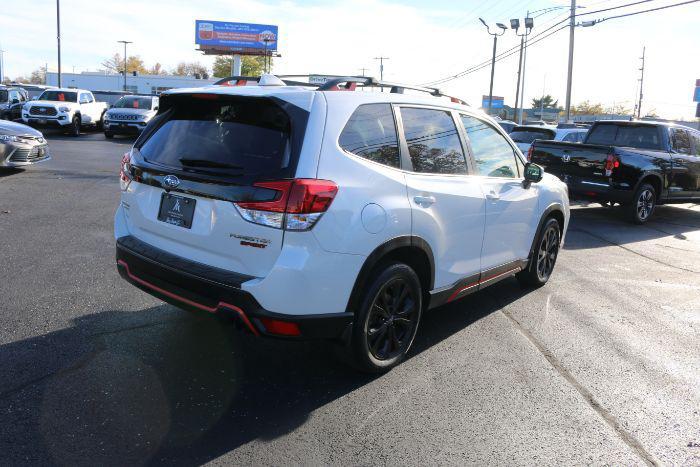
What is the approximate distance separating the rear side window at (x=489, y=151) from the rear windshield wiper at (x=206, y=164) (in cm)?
210

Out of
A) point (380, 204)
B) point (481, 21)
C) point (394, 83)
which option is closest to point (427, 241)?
point (380, 204)

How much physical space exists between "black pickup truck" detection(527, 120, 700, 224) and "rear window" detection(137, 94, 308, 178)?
8.08m

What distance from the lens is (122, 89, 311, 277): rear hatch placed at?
322 cm

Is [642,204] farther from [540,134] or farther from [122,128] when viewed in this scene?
[122,128]

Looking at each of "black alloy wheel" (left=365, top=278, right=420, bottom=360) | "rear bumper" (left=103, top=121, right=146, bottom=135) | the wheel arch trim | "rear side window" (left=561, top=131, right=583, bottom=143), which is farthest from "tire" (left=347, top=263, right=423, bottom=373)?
"rear bumper" (left=103, top=121, right=146, bottom=135)

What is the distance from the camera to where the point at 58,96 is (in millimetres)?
24000

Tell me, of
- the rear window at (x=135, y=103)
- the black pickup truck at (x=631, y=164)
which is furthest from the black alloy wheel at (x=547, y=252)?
the rear window at (x=135, y=103)

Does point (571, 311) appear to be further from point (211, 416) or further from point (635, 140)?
point (635, 140)

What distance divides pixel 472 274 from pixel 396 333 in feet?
3.18

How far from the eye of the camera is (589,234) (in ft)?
31.2

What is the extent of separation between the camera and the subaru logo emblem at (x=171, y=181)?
3516 mm

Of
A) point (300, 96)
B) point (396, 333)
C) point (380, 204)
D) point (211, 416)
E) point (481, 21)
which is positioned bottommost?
point (211, 416)

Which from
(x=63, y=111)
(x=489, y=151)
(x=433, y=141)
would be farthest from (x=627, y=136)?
(x=63, y=111)

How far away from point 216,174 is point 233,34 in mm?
74711
